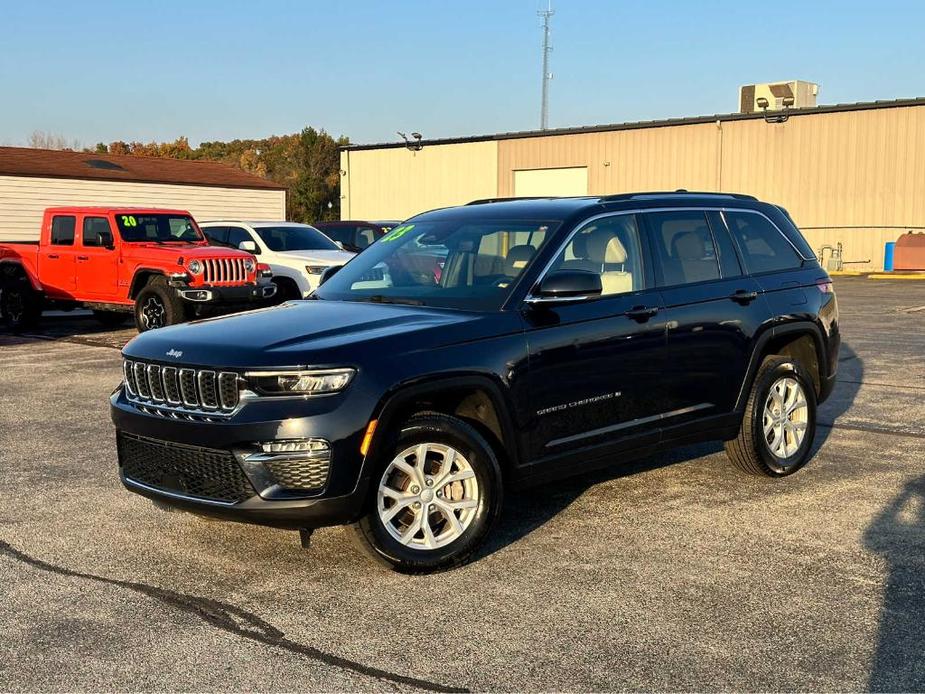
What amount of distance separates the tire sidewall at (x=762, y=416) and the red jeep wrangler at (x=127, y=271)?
9.67 meters

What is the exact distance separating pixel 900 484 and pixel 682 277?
2.01 meters

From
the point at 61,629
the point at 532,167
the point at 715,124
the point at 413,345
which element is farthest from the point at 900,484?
the point at 532,167

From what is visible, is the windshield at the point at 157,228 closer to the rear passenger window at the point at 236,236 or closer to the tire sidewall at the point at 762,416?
the rear passenger window at the point at 236,236

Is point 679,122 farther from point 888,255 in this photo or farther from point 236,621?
point 236,621

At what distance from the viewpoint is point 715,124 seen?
38.8 m

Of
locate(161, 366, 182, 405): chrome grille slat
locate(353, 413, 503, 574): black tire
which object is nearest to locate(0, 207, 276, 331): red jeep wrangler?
locate(161, 366, 182, 405): chrome grille slat

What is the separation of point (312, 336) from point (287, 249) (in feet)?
42.7

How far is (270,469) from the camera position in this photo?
16.0ft

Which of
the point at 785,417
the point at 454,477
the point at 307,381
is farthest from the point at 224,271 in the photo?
the point at 307,381

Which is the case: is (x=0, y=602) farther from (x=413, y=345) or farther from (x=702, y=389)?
(x=702, y=389)

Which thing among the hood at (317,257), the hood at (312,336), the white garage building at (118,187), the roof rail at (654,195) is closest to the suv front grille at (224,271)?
the hood at (317,257)

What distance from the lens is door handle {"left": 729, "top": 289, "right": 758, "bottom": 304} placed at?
685 cm

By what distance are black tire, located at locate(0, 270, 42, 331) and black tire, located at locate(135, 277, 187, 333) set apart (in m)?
2.70

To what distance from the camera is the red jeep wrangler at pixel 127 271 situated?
15.3 metres
